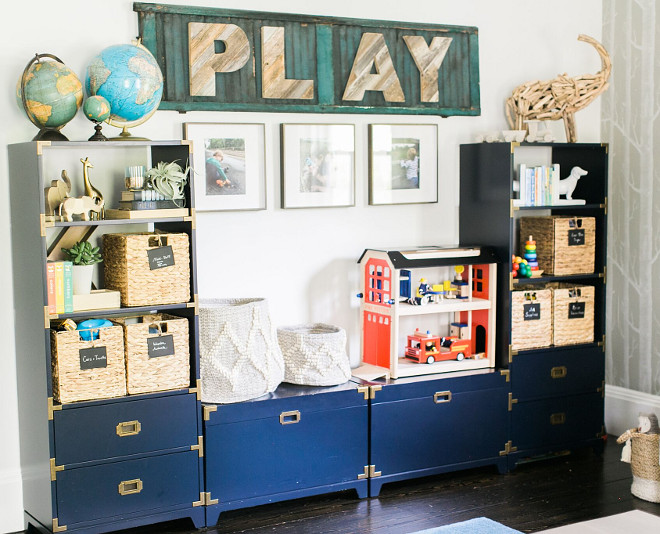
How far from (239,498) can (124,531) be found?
18.2 inches

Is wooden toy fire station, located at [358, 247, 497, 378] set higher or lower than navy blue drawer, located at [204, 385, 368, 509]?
higher

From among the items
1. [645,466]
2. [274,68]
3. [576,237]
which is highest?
[274,68]

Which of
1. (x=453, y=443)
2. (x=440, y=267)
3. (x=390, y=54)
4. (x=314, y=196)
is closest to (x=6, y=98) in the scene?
(x=314, y=196)

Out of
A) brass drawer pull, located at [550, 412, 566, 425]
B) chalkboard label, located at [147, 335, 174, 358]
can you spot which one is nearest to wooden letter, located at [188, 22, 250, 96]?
chalkboard label, located at [147, 335, 174, 358]

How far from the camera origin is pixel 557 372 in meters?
4.31

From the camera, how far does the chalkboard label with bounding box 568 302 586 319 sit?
4336 mm

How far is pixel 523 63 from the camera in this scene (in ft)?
14.8

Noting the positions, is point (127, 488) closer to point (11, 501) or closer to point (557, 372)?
point (11, 501)

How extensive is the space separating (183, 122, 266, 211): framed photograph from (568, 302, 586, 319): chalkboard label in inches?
62.5

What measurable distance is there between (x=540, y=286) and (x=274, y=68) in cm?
176

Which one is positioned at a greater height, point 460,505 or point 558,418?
point 558,418

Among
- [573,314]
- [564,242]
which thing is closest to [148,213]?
[564,242]

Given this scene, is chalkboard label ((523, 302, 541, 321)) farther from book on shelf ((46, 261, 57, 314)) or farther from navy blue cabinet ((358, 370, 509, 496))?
book on shelf ((46, 261, 57, 314))

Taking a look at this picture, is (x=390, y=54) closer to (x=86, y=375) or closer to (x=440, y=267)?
(x=440, y=267)
